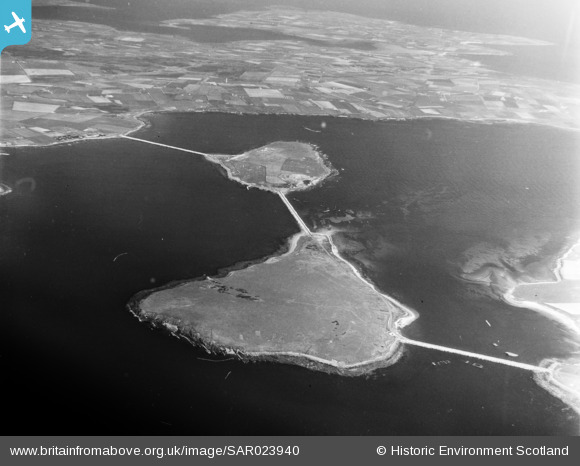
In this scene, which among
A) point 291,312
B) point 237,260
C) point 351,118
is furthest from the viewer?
point 351,118

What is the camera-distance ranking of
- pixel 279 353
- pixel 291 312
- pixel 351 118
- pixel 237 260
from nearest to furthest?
1. pixel 279 353
2. pixel 291 312
3. pixel 237 260
4. pixel 351 118

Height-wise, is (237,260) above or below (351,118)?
below

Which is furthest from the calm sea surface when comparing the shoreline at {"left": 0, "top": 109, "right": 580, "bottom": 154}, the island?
the shoreline at {"left": 0, "top": 109, "right": 580, "bottom": 154}

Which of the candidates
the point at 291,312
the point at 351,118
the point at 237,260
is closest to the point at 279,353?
the point at 291,312

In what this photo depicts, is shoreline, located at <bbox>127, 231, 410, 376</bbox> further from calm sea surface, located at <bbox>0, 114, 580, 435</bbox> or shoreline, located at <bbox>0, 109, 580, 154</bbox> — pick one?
shoreline, located at <bbox>0, 109, 580, 154</bbox>

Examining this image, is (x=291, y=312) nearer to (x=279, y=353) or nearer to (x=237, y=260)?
(x=279, y=353)

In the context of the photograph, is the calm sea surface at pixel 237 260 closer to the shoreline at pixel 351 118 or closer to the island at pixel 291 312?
the island at pixel 291 312
